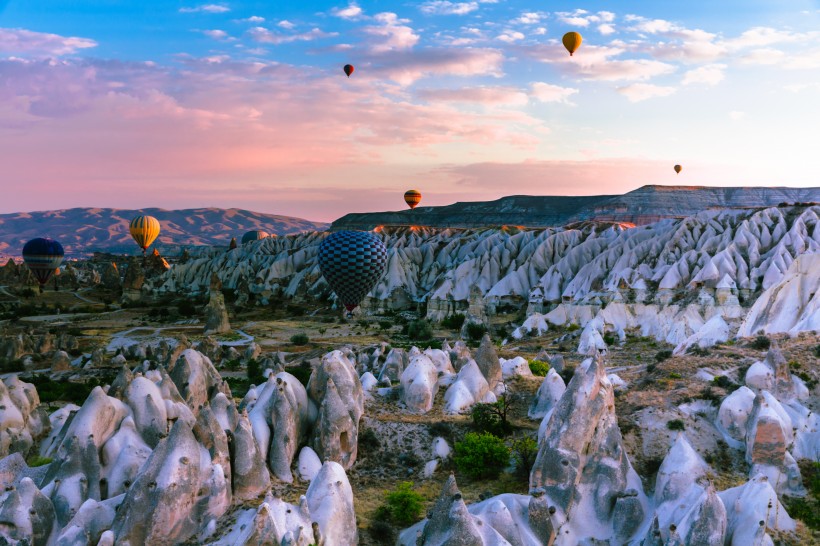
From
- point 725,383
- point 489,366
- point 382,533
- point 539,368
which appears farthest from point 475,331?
point 382,533

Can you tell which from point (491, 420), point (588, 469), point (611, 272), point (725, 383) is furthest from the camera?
point (611, 272)

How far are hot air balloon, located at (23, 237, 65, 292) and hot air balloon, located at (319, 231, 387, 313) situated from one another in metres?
56.8

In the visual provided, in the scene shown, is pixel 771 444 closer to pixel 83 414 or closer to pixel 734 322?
pixel 83 414

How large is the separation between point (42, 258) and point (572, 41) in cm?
7598

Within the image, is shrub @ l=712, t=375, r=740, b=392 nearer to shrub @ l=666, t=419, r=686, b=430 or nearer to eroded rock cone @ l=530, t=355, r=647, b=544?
shrub @ l=666, t=419, r=686, b=430

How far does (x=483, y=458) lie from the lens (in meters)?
20.9

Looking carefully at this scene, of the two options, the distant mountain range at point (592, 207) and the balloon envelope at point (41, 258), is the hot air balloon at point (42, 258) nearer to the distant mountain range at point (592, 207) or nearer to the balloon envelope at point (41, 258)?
the balloon envelope at point (41, 258)

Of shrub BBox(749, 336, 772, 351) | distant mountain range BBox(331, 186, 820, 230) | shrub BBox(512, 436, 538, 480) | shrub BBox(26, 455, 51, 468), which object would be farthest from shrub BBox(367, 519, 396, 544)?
distant mountain range BBox(331, 186, 820, 230)

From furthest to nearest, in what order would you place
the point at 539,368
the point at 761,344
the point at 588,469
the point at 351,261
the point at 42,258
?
the point at 42,258, the point at 351,261, the point at 539,368, the point at 761,344, the point at 588,469

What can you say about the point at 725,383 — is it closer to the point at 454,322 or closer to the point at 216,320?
the point at 454,322

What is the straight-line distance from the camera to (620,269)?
2403 inches

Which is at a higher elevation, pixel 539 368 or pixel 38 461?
pixel 539 368

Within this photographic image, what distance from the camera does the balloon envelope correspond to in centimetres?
9212

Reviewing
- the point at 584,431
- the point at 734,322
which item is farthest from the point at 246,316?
the point at 584,431
